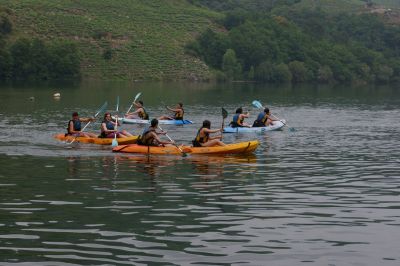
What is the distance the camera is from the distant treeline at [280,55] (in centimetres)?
16750

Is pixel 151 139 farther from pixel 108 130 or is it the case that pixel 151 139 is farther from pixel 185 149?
pixel 108 130

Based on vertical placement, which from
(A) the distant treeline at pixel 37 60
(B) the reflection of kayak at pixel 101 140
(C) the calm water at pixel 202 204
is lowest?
(C) the calm water at pixel 202 204

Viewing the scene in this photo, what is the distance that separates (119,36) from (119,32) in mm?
1916

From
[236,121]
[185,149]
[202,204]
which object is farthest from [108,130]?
[202,204]

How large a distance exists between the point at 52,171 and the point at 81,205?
25.9 feet

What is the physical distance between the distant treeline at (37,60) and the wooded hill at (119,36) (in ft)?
0.62

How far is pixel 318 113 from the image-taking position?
7494 cm

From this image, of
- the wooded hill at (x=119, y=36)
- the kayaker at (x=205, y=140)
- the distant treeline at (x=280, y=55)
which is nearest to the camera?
the kayaker at (x=205, y=140)

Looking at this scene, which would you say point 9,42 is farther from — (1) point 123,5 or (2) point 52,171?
(2) point 52,171

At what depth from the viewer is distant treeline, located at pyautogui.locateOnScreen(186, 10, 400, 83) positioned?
6594 inches

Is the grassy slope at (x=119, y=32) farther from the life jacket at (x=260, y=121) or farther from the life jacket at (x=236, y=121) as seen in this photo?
the life jacket at (x=236, y=121)

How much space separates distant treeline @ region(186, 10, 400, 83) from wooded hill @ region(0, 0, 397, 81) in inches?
32.9

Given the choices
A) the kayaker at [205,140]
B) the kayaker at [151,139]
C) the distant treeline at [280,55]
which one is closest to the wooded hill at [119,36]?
the distant treeline at [280,55]

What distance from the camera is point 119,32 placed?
528 ft
